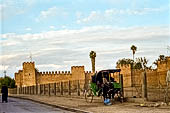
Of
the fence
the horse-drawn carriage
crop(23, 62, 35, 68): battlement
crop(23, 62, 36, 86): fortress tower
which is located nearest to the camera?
the horse-drawn carriage

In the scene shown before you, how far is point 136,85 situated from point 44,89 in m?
27.4

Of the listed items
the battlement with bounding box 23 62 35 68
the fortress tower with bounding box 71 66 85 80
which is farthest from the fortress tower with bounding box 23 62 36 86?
the fortress tower with bounding box 71 66 85 80

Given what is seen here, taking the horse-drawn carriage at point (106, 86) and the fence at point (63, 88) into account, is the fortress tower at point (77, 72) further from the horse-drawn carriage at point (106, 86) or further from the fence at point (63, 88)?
the horse-drawn carriage at point (106, 86)

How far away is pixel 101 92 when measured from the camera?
26.6 m

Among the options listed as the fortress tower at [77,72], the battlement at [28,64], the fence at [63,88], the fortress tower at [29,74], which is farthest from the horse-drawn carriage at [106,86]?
the battlement at [28,64]

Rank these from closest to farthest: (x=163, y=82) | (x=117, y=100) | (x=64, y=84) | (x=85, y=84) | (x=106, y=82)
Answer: (x=163, y=82)
(x=106, y=82)
(x=117, y=100)
(x=85, y=84)
(x=64, y=84)

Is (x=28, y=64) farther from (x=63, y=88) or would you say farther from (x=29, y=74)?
(x=63, y=88)

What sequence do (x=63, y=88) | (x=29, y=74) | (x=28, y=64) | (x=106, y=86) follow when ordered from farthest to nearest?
(x=28, y=64) → (x=29, y=74) → (x=63, y=88) → (x=106, y=86)

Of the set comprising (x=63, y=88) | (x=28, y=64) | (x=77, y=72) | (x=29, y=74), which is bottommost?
(x=63, y=88)

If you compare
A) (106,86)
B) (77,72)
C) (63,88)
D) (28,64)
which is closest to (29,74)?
(28,64)

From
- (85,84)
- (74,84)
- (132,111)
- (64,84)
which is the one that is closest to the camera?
(132,111)

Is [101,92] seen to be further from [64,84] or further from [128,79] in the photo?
[64,84]

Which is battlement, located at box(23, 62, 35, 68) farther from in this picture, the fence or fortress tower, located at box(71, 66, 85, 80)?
the fence

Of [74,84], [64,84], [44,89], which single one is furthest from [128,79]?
[44,89]
